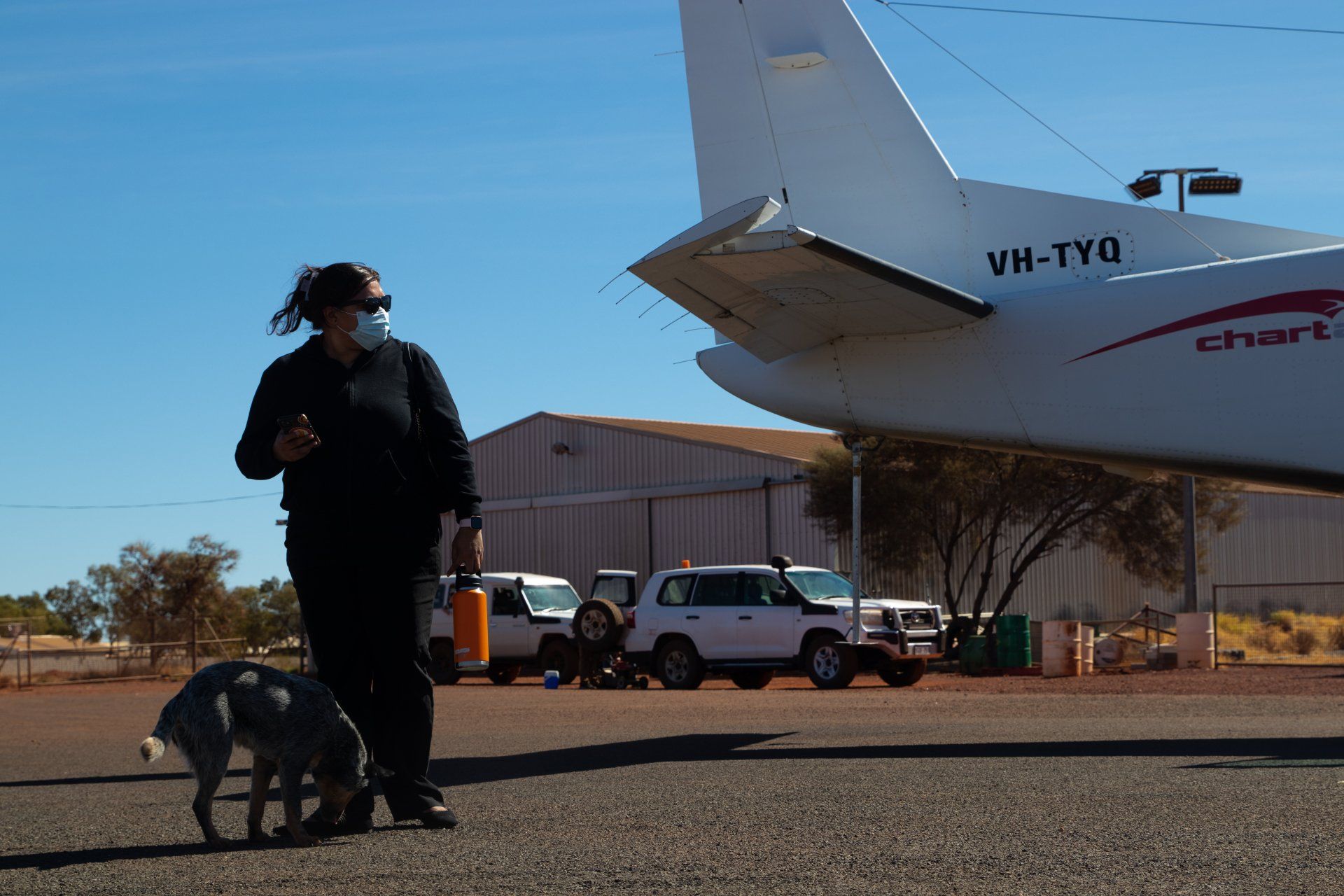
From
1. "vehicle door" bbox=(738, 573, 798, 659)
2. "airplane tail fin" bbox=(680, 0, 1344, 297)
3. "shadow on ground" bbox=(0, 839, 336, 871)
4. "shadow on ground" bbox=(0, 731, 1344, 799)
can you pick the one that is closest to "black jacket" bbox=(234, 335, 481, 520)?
"shadow on ground" bbox=(0, 839, 336, 871)

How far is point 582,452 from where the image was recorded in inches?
1597

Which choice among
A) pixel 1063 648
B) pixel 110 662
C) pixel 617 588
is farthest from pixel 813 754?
pixel 110 662

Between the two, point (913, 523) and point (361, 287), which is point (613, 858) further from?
point (913, 523)

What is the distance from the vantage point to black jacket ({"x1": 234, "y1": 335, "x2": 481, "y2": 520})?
5039mm

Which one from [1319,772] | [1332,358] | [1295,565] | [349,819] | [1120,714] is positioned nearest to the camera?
[349,819]

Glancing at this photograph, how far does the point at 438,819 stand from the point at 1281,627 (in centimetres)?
3692

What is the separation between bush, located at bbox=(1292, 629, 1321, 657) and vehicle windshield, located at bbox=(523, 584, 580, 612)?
16.7 meters

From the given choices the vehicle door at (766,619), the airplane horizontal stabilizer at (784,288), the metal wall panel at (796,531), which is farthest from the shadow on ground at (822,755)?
the metal wall panel at (796,531)

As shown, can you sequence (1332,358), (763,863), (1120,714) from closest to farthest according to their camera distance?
(763,863) → (1332,358) → (1120,714)

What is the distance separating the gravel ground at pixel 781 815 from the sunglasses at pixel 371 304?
1884mm

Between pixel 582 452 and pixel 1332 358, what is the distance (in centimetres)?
3173

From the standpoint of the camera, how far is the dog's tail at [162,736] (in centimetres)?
435

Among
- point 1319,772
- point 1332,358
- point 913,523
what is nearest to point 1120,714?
point 1332,358

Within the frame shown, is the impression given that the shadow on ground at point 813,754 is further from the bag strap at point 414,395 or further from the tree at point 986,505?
the tree at point 986,505
